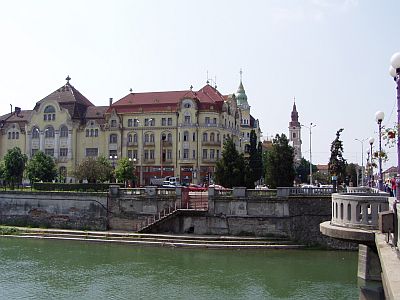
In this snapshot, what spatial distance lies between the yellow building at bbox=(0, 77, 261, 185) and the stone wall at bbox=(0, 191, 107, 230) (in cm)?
2096

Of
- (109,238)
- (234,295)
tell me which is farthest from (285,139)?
(234,295)

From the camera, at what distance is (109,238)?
4434 centimetres

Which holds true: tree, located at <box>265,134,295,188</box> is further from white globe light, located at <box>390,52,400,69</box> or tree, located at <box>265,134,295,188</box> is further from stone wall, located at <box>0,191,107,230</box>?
white globe light, located at <box>390,52,400,69</box>

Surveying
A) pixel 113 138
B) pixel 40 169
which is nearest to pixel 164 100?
pixel 113 138

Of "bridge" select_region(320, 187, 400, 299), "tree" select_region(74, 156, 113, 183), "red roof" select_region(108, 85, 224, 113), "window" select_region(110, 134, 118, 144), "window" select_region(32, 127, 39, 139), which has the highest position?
"red roof" select_region(108, 85, 224, 113)

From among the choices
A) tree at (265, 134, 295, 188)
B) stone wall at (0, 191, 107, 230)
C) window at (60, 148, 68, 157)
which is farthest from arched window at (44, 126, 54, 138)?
tree at (265, 134, 295, 188)

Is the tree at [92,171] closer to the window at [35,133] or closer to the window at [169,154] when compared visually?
the window at [169,154]

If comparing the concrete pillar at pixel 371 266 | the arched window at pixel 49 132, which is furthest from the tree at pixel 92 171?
the concrete pillar at pixel 371 266

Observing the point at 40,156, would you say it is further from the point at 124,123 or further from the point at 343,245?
the point at 343,245

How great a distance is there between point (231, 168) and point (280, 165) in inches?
217

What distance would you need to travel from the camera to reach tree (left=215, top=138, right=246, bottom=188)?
55750mm

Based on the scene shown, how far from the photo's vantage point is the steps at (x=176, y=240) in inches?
1587

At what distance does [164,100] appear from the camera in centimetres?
7762

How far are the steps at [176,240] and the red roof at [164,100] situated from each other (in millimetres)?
32907
